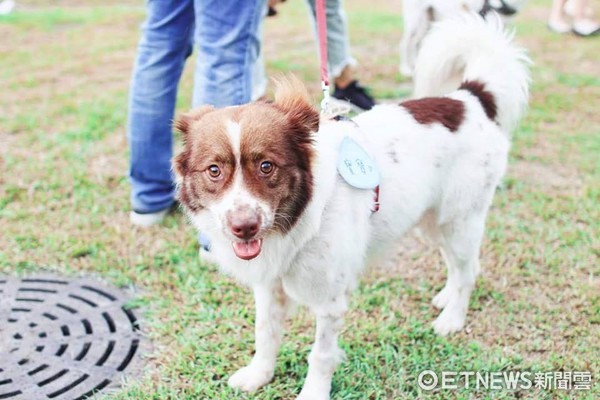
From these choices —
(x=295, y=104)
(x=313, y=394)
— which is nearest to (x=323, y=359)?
(x=313, y=394)

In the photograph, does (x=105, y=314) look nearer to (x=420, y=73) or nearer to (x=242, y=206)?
(x=242, y=206)

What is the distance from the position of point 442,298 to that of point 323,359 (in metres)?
0.95

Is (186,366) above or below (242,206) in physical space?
below

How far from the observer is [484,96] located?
120 inches

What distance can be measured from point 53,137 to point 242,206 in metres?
3.49

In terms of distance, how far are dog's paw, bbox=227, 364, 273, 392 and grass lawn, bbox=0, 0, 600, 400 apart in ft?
0.13

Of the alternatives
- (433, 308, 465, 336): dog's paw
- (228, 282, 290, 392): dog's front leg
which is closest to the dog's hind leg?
(433, 308, 465, 336): dog's paw

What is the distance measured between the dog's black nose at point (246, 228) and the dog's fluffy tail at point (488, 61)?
144cm

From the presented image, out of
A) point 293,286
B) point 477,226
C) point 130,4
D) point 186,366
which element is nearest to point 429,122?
point 477,226

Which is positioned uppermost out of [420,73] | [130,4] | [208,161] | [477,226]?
[208,161]

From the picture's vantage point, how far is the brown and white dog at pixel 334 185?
221 centimetres

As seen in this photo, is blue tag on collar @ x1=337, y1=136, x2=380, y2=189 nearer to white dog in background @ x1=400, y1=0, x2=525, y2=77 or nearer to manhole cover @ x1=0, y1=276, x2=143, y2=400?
manhole cover @ x1=0, y1=276, x2=143, y2=400

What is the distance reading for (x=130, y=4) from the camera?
438 inches

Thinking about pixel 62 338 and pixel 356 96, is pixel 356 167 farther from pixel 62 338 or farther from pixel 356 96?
pixel 356 96
